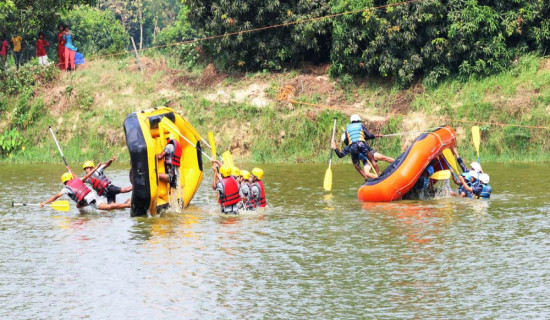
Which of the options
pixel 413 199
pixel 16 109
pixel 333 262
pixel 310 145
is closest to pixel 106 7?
pixel 16 109

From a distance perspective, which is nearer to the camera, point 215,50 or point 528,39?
point 528,39

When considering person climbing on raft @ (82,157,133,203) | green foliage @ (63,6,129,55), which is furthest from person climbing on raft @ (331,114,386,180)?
green foliage @ (63,6,129,55)

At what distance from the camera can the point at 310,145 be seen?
1189 inches

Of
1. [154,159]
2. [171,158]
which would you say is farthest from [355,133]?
[154,159]

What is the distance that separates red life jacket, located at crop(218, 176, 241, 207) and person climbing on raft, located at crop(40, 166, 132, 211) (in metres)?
2.09

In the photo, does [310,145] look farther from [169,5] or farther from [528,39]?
[169,5]

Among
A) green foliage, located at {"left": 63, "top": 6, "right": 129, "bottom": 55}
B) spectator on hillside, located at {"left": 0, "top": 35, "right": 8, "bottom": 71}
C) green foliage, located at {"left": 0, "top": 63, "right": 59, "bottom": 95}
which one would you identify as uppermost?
green foliage, located at {"left": 63, "top": 6, "right": 129, "bottom": 55}

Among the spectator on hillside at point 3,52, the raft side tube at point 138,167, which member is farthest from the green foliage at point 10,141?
the raft side tube at point 138,167

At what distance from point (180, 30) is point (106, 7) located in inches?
660

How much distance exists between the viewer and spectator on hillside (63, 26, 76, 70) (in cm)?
3509

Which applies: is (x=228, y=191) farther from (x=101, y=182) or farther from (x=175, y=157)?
(x=101, y=182)

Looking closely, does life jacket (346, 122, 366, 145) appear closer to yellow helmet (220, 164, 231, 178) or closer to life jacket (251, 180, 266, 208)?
life jacket (251, 180, 266, 208)

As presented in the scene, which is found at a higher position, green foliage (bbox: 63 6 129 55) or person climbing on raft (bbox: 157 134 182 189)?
green foliage (bbox: 63 6 129 55)

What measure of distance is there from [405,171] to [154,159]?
538cm
